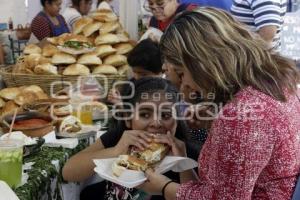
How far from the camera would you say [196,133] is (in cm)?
189

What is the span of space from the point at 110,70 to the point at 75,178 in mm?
1335

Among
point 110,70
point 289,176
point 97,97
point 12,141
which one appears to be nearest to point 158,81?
point 12,141

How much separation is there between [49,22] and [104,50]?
1.78 metres

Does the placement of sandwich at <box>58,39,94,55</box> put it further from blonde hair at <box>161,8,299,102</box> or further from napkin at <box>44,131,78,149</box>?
blonde hair at <box>161,8,299,102</box>

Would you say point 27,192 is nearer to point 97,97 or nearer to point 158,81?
point 158,81

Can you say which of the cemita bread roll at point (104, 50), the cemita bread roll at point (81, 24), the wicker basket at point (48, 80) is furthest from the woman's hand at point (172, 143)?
the cemita bread roll at point (81, 24)

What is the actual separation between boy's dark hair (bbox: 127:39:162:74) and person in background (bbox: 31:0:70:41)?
2.05 m

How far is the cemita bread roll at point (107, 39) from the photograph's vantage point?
10.4 ft

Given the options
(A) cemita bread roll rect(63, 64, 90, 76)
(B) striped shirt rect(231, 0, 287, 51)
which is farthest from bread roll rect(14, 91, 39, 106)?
(B) striped shirt rect(231, 0, 287, 51)

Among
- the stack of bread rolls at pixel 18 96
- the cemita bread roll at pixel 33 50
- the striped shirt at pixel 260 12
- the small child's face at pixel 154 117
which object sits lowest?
the stack of bread rolls at pixel 18 96

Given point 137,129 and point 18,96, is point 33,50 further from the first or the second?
point 137,129

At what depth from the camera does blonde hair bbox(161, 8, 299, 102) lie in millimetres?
1193

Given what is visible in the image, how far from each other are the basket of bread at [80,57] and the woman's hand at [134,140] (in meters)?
1.29

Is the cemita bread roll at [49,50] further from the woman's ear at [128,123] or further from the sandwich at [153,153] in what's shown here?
the sandwich at [153,153]
